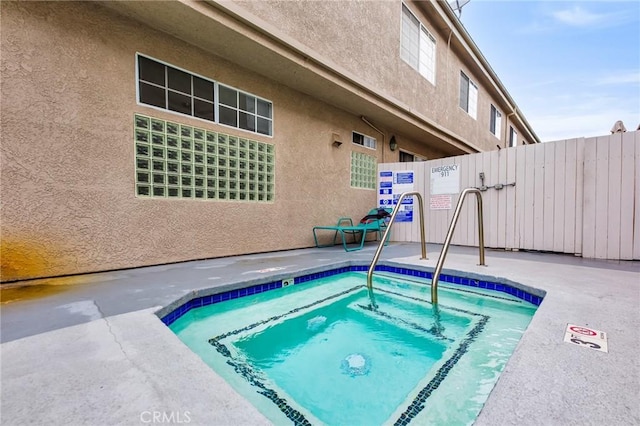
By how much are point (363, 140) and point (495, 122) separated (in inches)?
339

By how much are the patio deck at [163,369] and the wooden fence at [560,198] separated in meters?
2.46

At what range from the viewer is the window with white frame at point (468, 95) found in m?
9.28

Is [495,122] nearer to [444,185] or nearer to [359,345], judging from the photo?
[444,185]

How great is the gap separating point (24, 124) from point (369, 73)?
17.3 ft

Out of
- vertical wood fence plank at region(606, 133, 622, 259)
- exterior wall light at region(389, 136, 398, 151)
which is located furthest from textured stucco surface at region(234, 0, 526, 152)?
vertical wood fence plank at region(606, 133, 622, 259)

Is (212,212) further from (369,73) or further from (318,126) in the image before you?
(369,73)

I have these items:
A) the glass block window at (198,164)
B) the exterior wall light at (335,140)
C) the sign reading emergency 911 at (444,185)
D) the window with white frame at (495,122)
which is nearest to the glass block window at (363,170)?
the exterior wall light at (335,140)

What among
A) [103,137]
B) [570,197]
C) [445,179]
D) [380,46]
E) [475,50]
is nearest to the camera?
[103,137]

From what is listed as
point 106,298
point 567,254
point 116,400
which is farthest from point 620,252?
point 106,298

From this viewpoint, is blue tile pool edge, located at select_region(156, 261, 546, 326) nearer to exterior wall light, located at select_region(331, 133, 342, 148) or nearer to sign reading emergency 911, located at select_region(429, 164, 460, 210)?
sign reading emergency 911, located at select_region(429, 164, 460, 210)

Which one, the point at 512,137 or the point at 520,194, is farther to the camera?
the point at 512,137

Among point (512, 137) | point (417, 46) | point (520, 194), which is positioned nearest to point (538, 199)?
point (520, 194)

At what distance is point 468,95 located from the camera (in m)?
9.70

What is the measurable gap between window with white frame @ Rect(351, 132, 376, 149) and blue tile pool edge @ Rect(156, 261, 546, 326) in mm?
3655
